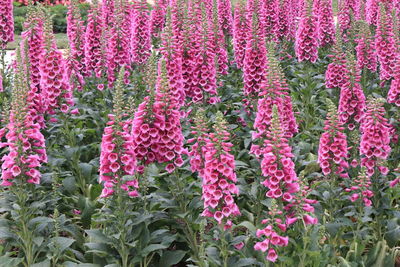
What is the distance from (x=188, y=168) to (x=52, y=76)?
2095 mm

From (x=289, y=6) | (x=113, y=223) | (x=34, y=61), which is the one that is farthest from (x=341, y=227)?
(x=289, y=6)

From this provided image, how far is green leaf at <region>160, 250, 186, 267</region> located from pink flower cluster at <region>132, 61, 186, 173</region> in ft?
2.83

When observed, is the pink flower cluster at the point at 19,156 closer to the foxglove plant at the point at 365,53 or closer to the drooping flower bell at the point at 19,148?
the drooping flower bell at the point at 19,148

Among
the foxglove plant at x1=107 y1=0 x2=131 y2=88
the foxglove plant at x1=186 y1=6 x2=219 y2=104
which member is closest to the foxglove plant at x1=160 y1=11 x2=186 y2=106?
the foxglove plant at x1=186 y1=6 x2=219 y2=104

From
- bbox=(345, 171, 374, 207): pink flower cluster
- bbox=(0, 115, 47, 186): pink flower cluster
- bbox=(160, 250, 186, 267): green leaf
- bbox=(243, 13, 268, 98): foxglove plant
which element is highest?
bbox=(243, 13, 268, 98): foxglove plant

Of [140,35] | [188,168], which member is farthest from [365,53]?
[188,168]

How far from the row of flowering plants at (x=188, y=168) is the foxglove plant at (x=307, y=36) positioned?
0.79 m

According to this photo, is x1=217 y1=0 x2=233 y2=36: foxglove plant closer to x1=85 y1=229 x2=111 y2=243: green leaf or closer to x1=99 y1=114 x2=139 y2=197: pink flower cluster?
x1=99 y1=114 x2=139 y2=197: pink flower cluster

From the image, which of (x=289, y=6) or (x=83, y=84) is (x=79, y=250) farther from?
(x=289, y=6)

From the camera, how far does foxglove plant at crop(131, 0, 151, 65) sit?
9.05m

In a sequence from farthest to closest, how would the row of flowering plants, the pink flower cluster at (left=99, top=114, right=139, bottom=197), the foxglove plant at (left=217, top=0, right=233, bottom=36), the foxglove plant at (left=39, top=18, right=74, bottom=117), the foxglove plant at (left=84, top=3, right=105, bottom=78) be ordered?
1. the foxglove plant at (left=217, top=0, right=233, bottom=36)
2. the foxglove plant at (left=84, top=3, right=105, bottom=78)
3. the foxglove plant at (left=39, top=18, right=74, bottom=117)
4. the pink flower cluster at (left=99, top=114, right=139, bottom=197)
5. the row of flowering plants

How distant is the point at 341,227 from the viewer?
5285mm

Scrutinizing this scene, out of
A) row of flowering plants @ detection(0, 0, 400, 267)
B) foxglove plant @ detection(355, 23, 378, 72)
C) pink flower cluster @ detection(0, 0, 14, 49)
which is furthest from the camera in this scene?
pink flower cluster @ detection(0, 0, 14, 49)

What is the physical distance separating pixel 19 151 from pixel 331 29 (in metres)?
7.68
